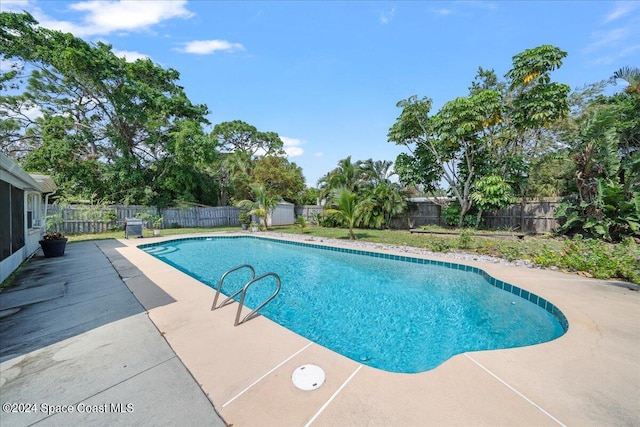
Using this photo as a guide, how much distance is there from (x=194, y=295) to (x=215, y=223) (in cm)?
1644

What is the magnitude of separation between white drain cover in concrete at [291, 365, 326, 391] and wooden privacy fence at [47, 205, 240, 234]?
12.8m

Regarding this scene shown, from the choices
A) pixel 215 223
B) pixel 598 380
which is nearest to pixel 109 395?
pixel 598 380

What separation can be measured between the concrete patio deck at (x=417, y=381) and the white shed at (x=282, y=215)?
16.0 meters

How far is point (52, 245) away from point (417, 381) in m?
10.00

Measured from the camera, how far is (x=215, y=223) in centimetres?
1959

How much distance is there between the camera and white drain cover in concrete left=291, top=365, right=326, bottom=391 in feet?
6.77

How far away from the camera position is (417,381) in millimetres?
2139

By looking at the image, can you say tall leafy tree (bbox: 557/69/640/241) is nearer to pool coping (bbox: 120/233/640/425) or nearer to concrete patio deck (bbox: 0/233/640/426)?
concrete patio deck (bbox: 0/233/640/426)

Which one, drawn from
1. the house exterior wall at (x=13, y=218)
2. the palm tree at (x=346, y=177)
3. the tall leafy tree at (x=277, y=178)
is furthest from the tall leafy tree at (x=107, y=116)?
the house exterior wall at (x=13, y=218)

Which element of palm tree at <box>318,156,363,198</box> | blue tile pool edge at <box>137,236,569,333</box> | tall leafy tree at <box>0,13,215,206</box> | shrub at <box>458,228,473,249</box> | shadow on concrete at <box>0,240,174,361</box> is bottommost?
shadow on concrete at <box>0,240,174,361</box>

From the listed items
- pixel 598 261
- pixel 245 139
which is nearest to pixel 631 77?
pixel 598 261

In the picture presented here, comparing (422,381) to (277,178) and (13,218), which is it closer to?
(13,218)

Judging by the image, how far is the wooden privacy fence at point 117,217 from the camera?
13.1 m

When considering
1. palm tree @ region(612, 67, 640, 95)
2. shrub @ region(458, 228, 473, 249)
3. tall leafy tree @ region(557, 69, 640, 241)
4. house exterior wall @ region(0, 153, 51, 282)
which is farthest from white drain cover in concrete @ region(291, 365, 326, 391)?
palm tree @ region(612, 67, 640, 95)
